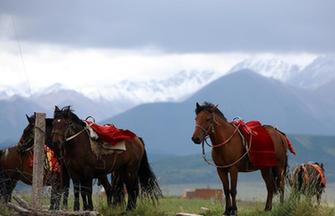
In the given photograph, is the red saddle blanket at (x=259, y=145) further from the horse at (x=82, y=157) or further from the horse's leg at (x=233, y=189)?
the horse at (x=82, y=157)

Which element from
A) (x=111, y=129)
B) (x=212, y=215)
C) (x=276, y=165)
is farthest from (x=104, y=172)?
(x=276, y=165)

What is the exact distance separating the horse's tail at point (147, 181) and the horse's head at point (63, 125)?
90.7 inches

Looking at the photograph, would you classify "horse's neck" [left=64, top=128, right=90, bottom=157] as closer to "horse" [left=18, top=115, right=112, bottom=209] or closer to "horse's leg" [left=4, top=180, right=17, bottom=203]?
"horse" [left=18, top=115, right=112, bottom=209]

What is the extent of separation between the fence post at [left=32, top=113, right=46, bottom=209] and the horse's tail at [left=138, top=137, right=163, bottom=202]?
10.5 feet

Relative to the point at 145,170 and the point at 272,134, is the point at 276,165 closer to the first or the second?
the point at 272,134

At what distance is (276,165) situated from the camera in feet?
60.2

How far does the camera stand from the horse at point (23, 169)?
17875 mm

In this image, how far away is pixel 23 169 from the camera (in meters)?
19.4

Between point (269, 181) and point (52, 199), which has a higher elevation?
point (269, 181)

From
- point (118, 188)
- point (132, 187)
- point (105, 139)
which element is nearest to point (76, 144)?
point (105, 139)

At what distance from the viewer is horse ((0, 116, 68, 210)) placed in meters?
17.9

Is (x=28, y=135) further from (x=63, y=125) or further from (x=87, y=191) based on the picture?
(x=87, y=191)

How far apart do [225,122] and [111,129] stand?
2.43m

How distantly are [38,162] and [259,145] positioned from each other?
181 inches
